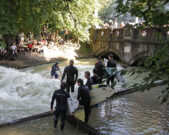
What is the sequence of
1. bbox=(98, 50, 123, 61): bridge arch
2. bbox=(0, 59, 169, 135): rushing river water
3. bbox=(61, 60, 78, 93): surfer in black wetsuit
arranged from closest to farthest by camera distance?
bbox=(0, 59, 169, 135): rushing river water
bbox=(61, 60, 78, 93): surfer in black wetsuit
bbox=(98, 50, 123, 61): bridge arch

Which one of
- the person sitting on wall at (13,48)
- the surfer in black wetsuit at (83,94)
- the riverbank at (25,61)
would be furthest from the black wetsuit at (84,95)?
the person sitting on wall at (13,48)

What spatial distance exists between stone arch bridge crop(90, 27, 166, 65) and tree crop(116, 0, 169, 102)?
46.5 ft

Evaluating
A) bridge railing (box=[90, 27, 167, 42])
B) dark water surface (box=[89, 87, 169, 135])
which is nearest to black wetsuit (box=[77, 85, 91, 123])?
dark water surface (box=[89, 87, 169, 135])

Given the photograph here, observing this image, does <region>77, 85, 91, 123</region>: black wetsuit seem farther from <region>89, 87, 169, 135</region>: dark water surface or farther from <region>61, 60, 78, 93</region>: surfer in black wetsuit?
<region>61, 60, 78, 93</region>: surfer in black wetsuit

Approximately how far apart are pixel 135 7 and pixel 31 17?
22.5ft

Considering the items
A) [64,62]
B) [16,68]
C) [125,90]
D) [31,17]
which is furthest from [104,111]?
[64,62]

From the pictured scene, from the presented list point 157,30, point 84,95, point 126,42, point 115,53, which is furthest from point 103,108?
point 115,53

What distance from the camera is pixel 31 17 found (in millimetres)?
10367

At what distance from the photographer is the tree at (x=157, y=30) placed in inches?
115

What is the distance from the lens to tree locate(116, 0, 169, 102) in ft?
9.60

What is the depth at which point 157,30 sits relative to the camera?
178 inches

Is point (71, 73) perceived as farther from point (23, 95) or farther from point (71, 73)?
point (23, 95)

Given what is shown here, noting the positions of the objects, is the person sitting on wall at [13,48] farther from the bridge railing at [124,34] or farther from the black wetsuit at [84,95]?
the black wetsuit at [84,95]

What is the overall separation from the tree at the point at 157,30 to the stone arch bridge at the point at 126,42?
14.2 meters
